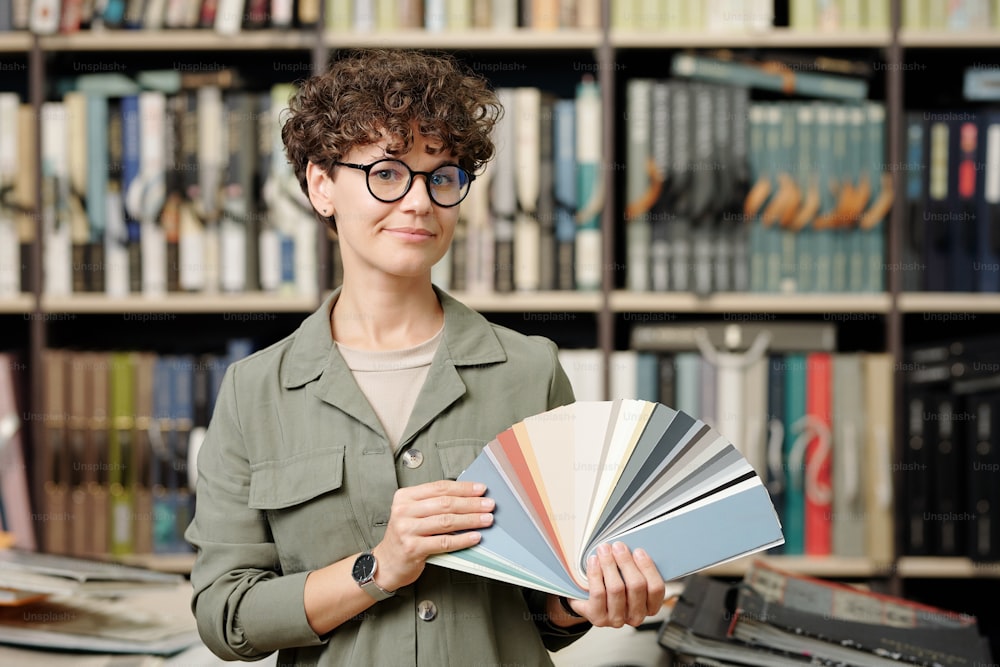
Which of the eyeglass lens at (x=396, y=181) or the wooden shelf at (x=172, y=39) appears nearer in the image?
the eyeglass lens at (x=396, y=181)

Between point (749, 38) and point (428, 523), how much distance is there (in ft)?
4.73

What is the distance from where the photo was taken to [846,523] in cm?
202

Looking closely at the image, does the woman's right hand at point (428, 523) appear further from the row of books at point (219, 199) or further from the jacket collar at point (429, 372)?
the row of books at point (219, 199)

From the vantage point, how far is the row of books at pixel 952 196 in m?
1.97

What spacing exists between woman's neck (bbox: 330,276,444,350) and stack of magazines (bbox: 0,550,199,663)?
396mm

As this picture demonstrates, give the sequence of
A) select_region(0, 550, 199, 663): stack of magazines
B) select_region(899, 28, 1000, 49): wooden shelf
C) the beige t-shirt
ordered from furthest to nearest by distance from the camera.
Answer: select_region(899, 28, 1000, 49): wooden shelf, select_region(0, 550, 199, 663): stack of magazines, the beige t-shirt

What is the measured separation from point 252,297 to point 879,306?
4.11 ft

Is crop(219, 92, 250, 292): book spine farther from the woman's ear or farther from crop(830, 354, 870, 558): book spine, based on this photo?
crop(830, 354, 870, 558): book spine

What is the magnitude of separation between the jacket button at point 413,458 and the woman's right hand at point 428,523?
0.19 ft

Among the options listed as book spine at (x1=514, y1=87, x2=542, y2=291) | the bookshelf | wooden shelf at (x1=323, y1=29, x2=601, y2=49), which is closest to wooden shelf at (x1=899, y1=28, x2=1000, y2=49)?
the bookshelf

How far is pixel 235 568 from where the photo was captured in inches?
36.2

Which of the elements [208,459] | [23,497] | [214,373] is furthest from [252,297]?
[208,459]

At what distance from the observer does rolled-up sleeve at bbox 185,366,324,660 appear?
89 cm

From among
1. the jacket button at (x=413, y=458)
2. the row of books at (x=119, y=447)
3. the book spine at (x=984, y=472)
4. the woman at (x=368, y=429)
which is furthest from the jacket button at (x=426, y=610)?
the book spine at (x=984, y=472)
